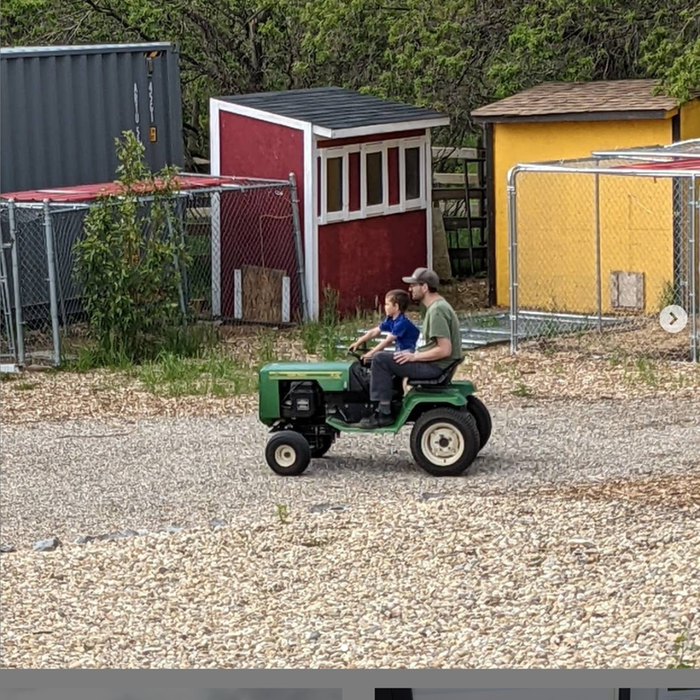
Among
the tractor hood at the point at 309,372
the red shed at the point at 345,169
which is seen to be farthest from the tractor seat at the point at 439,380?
the red shed at the point at 345,169

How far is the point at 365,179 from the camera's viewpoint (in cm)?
1756

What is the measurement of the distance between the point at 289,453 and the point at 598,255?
259 inches

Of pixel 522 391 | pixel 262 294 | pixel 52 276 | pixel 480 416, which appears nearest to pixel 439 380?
pixel 480 416

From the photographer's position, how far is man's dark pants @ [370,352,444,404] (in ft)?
29.9

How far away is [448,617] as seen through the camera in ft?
20.6

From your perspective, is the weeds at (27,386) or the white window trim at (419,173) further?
the white window trim at (419,173)

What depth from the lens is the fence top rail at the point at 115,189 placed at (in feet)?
48.2

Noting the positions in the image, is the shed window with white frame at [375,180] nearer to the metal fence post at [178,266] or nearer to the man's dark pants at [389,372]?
the metal fence post at [178,266]

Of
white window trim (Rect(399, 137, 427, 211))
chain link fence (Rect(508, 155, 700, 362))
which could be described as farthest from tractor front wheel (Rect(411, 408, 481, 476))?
white window trim (Rect(399, 137, 427, 211))

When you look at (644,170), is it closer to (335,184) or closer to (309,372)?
(335,184)

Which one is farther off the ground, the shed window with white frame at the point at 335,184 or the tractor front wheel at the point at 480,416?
the shed window with white frame at the point at 335,184

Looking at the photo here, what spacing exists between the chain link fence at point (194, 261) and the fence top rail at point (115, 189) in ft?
0.11

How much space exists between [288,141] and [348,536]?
1007cm

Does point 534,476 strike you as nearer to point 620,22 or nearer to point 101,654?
point 101,654
